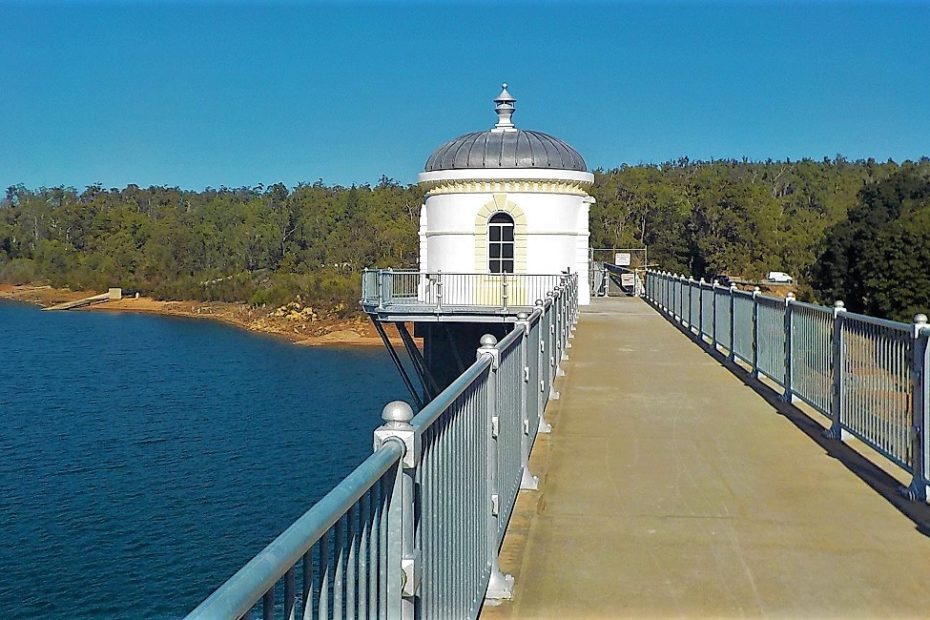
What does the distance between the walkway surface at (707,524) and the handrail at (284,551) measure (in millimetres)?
2508

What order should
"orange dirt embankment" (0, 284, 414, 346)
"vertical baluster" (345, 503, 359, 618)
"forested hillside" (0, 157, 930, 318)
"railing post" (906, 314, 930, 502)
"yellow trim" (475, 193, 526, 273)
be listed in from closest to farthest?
"vertical baluster" (345, 503, 359, 618) → "railing post" (906, 314, 930, 502) → "yellow trim" (475, 193, 526, 273) → "forested hillside" (0, 157, 930, 318) → "orange dirt embankment" (0, 284, 414, 346)

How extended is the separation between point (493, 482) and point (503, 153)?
2066cm

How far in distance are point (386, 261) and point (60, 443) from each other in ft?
205

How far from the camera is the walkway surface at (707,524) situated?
5.06 metres


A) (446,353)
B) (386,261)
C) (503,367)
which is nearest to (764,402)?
(503,367)

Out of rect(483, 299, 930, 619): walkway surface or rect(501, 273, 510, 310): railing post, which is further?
rect(501, 273, 510, 310): railing post

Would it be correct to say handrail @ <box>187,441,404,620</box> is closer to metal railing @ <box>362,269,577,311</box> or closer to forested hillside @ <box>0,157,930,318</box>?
metal railing @ <box>362,269,577,311</box>

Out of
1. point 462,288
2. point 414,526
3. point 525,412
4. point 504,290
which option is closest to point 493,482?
point 414,526

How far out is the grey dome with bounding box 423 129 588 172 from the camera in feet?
83.3

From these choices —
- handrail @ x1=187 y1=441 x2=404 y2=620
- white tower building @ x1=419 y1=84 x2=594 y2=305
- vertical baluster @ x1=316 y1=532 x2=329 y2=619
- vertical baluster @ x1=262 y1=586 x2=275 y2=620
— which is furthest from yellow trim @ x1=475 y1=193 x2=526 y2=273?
vertical baluster @ x1=262 y1=586 x2=275 y2=620

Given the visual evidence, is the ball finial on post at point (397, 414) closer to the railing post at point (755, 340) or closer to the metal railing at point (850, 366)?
the metal railing at point (850, 366)

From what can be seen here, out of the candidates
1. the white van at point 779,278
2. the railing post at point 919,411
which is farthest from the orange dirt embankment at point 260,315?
the railing post at point 919,411

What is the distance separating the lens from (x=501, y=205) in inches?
996

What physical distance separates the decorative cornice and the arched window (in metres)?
0.70
